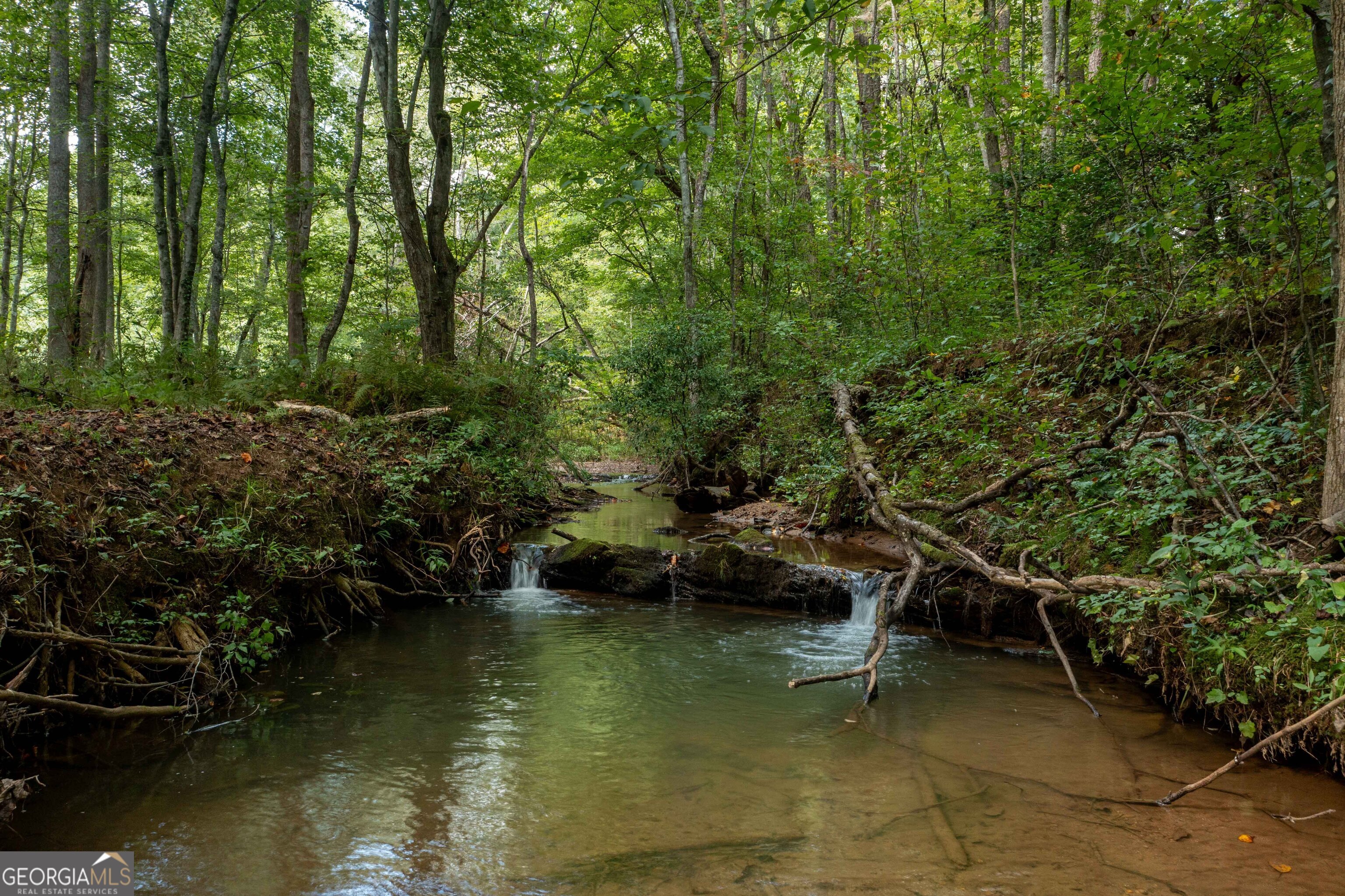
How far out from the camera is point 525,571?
411 inches

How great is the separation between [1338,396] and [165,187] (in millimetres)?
14237

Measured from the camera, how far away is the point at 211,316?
15.5 m

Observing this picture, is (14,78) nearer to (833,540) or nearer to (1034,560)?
(833,540)

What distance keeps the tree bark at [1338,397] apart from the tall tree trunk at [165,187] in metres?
12.9

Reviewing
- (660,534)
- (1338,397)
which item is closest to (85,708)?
(1338,397)

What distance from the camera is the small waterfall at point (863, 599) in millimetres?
8242

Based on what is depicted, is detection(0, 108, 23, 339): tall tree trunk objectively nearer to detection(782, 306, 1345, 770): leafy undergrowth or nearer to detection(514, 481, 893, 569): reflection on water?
detection(514, 481, 893, 569): reflection on water

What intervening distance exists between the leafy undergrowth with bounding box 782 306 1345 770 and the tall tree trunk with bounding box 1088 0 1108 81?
382 centimetres

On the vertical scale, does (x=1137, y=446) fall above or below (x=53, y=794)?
above

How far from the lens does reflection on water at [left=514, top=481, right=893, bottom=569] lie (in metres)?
9.95

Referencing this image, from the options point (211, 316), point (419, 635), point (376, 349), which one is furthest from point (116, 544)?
point (211, 316)

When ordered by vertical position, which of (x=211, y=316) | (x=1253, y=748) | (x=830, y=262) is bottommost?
(x=1253, y=748)

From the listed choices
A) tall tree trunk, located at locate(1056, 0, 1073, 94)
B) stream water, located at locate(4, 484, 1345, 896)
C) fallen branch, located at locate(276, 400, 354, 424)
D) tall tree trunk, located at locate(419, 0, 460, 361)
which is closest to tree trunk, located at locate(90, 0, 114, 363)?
fallen branch, located at locate(276, 400, 354, 424)

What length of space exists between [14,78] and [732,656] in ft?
56.7
